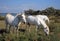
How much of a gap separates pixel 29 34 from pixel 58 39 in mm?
1448

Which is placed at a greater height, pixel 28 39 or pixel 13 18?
pixel 13 18

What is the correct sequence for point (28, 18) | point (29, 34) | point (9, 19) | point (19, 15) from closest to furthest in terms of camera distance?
point (29, 34) < point (19, 15) < point (9, 19) < point (28, 18)

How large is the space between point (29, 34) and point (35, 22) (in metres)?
5.74

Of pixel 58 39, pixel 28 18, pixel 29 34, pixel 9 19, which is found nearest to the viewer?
pixel 58 39

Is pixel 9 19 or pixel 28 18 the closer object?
pixel 9 19

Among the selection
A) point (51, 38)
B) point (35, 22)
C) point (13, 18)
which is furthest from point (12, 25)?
point (51, 38)

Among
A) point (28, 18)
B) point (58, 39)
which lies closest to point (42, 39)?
point (58, 39)

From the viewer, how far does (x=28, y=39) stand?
8641 millimetres

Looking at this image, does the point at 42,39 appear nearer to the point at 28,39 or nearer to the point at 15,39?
the point at 28,39

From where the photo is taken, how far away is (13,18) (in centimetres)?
1375

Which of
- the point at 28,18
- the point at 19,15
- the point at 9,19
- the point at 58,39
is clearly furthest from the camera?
the point at 28,18

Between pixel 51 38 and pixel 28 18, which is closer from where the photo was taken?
pixel 51 38

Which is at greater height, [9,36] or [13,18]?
[13,18]

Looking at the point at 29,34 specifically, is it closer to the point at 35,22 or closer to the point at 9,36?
the point at 9,36
